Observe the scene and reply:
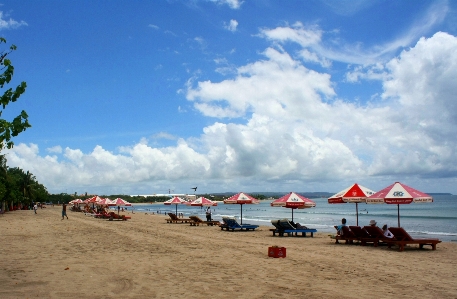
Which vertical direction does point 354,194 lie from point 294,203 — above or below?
above

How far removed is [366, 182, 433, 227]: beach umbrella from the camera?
14.2 meters

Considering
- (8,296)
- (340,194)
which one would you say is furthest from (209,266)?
(340,194)

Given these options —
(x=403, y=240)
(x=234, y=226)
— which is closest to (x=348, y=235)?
(x=403, y=240)

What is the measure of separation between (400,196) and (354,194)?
2132 mm

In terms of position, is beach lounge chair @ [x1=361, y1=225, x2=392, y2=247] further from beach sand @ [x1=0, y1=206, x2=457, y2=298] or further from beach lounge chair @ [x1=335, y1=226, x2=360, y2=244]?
beach sand @ [x1=0, y1=206, x2=457, y2=298]

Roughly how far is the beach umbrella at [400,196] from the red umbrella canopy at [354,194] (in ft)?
3.14

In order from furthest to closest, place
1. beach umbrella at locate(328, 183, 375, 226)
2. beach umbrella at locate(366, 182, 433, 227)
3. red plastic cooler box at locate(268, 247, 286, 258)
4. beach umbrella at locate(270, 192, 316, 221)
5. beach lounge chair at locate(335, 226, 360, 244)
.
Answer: beach umbrella at locate(270, 192, 316, 221)
beach umbrella at locate(328, 183, 375, 226)
beach lounge chair at locate(335, 226, 360, 244)
beach umbrella at locate(366, 182, 433, 227)
red plastic cooler box at locate(268, 247, 286, 258)

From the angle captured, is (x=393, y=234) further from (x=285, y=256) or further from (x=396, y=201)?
(x=285, y=256)

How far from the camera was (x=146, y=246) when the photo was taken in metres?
14.1

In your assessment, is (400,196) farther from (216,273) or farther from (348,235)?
(216,273)

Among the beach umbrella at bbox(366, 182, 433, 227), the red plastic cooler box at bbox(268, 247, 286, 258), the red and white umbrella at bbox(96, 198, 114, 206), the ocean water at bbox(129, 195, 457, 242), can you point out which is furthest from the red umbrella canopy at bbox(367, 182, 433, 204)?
the red and white umbrella at bbox(96, 198, 114, 206)

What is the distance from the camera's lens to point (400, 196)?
14406mm

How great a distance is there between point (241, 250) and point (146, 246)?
3.32 metres

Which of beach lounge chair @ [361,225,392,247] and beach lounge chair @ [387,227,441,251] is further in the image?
beach lounge chair @ [361,225,392,247]
